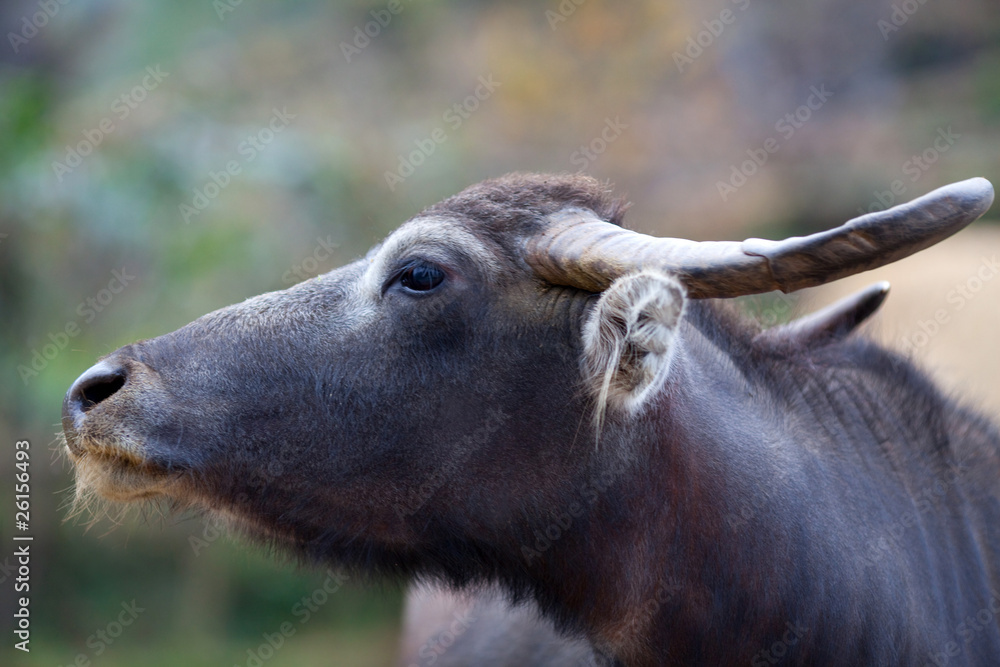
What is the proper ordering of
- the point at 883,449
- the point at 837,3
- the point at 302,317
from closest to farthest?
1. the point at 302,317
2. the point at 883,449
3. the point at 837,3

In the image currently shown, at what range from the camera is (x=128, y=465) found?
11.1ft

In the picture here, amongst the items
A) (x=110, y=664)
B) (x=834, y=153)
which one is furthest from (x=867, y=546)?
(x=834, y=153)

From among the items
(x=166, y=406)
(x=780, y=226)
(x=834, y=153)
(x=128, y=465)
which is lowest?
(x=780, y=226)

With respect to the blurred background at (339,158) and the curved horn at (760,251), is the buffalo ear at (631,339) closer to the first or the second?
the curved horn at (760,251)

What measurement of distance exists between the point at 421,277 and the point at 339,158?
30.2 ft

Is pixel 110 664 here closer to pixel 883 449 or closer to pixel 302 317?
pixel 302 317

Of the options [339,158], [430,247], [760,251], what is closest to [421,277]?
[430,247]

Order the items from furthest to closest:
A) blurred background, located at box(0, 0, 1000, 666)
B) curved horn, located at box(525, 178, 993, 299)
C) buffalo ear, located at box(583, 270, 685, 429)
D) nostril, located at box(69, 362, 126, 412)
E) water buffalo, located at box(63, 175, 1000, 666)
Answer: blurred background, located at box(0, 0, 1000, 666) → nostril, located at box(69, 362, 126, 412) → water buffalo, located at box(63, 175, 1000, 666) → buffalo ear, located at box(583, 270, 685, 429) → curved horn, located at box(525, 178, 993, 299)

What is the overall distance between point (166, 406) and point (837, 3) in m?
18.6

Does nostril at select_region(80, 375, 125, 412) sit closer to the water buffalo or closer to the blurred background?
the water buffalo

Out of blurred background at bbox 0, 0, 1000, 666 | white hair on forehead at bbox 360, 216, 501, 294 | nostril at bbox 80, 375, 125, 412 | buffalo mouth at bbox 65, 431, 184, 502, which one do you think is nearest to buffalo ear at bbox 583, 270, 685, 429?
white hair on forehead at bbox 360, 216, 501, 294

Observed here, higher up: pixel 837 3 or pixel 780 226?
pixel 837 3

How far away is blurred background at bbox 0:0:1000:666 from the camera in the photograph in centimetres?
945

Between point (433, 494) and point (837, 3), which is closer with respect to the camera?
point (433, 494)
